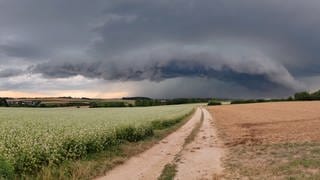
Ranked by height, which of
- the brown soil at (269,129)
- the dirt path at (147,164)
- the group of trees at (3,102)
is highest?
the group of trees at (3,102)

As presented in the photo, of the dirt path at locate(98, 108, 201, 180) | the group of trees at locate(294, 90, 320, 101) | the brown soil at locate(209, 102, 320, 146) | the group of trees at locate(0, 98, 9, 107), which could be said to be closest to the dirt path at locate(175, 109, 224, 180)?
the dirt path at locate(98, 108, 201, 180)

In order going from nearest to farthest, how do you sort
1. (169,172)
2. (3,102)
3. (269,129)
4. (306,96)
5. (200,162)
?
(169,172)
(200,162)
(269,129)
(3,102)
(306,96)

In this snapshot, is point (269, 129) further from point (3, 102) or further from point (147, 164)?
point (3, 102)

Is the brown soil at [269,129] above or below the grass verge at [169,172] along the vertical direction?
above

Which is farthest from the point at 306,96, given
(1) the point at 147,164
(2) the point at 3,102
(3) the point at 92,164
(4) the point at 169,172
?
(3) the point at 92,164

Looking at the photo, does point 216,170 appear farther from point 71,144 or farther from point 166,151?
point 166,151

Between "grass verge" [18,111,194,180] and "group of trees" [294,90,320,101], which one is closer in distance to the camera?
"grass verge" [18,111,194,180]

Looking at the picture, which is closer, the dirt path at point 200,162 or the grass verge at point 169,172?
the grass verge at point 169,172

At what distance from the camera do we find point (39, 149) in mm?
16281

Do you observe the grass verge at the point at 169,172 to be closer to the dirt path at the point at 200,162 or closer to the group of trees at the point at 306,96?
the dirt path at the point at 200,162

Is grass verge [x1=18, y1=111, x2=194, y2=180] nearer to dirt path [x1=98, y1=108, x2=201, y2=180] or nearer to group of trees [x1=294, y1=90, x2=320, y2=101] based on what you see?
dirt path [x1=98, y1=108, x2=201, y2=180]

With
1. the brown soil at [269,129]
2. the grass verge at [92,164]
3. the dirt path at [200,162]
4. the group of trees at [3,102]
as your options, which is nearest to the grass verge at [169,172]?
the dirt path at [200,162]

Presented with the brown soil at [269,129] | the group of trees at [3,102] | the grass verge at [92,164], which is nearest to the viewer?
the grass verge at [92,164]

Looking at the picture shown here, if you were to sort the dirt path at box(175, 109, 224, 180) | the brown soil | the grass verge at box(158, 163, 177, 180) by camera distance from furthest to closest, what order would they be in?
the brown soil < the dirt path at box(175, 109, 224, 180) < the grass verge at box(158, 163, 177, 180)
